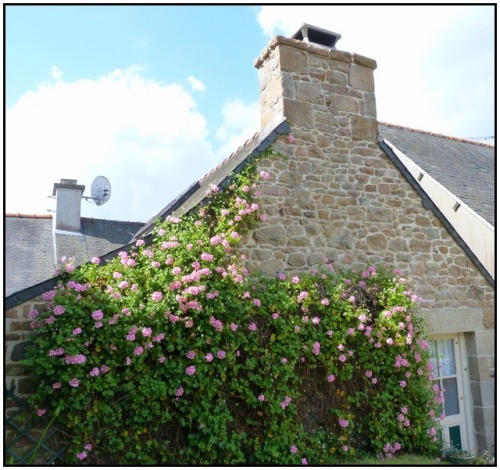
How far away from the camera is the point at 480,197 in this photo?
990 centimetres

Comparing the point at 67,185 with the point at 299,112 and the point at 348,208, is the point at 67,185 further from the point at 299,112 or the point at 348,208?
the point at 348,208

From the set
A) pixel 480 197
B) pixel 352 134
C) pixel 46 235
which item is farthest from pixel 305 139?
pixel 46 235

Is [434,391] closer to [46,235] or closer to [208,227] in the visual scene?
[208,227]

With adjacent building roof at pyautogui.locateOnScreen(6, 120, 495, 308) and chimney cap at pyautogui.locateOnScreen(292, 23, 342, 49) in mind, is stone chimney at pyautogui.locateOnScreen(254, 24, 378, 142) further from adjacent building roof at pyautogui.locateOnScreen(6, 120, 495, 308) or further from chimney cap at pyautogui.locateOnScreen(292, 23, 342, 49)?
adjacent building roof at pyautogui.locateOnScreen(6, 120, 495, 308)

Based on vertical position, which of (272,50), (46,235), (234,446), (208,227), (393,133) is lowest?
(234,446)

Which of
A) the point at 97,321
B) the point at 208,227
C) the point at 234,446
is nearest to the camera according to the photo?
the point at 97,321

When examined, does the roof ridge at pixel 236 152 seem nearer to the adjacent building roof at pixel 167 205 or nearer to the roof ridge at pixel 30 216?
the adjacent building roof at pixel 167 205

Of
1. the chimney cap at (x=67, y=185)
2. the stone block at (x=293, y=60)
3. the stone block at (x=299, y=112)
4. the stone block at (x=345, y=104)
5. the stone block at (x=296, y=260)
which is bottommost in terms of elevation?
the stone block at (x=296, y=260)

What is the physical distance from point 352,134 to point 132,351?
4.21 m

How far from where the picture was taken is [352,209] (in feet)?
22.0

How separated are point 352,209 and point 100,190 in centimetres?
784

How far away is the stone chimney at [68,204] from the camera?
38.7 ft

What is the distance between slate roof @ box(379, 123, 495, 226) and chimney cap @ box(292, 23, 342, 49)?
12.6 ft

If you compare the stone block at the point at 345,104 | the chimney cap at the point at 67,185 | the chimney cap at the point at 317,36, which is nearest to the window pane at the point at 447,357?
the stone block at the point at 345,104
